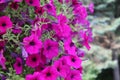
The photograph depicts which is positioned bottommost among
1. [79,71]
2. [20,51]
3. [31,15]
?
[79,71]

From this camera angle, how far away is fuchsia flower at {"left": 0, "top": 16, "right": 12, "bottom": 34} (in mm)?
1736

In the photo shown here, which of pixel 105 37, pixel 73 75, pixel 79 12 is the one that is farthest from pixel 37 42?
pixel 105 37

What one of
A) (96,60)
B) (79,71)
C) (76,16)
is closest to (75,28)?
(76,16)

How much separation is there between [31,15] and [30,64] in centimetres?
27

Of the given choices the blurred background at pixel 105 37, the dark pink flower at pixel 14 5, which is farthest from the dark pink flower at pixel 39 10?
the blurred background at pixel 105 37

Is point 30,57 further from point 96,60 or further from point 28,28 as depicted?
point 96,60

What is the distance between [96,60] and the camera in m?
8.02

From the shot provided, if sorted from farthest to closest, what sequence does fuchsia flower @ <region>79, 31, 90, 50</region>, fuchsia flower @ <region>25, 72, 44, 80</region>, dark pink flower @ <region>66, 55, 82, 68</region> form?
fuchsia flower @ <region>79, 31, 90, 50</region>, dark pink flower @ <region>66, 55, 82, 68</region>, fuchsia flower @ <region>25, 72, 44, 80</region>

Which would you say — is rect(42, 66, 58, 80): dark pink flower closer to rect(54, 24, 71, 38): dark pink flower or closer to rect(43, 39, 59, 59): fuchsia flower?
rect(43, 39, 59, 59): fuchsia flower

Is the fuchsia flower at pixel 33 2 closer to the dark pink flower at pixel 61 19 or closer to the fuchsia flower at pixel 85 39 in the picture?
the dark pink flower at pixel 61 19

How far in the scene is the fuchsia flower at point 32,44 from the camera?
169 cm

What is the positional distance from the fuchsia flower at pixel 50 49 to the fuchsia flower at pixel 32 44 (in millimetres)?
39

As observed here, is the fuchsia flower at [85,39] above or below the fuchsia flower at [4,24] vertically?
below

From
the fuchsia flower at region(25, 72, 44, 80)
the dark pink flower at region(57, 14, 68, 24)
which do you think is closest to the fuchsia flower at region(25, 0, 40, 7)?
the dark pink flower at region(57, 14, 68, 24)
